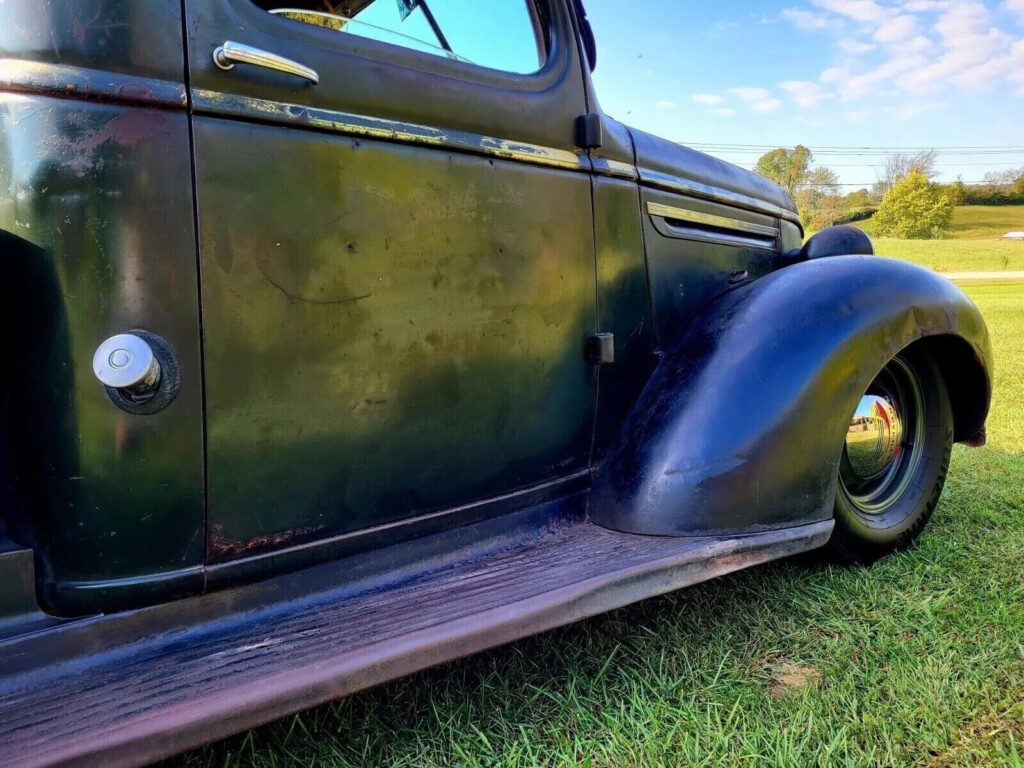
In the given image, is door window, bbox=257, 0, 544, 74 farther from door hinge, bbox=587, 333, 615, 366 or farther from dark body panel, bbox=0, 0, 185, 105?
door hinge, bbox=587, 333, 615, 366

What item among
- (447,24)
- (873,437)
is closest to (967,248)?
(873,437)

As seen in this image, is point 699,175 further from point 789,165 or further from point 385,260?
point 789,165

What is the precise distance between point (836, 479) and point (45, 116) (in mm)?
2079

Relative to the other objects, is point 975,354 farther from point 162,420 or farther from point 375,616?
point 162,420

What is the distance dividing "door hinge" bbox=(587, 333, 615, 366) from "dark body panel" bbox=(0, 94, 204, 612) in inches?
42.4

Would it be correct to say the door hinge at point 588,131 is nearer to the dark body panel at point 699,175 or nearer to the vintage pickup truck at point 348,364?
the vintage pickup truck at point 348,364

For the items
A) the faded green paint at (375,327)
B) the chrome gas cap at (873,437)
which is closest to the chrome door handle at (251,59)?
the faded green paint at (375,327)

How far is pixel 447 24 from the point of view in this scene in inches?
69.5

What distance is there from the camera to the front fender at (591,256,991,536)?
72.7 inches

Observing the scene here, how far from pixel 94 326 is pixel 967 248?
146 ft

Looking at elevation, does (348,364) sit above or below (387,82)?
below

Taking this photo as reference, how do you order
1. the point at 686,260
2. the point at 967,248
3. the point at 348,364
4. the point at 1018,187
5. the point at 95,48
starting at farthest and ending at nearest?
the point at 1018,187 < the point at 967,248 < the point at 686,260 < the point at 348,364 < the point at 95,48

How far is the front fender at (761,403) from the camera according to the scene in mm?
1846

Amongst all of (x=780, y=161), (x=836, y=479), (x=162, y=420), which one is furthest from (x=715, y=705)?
(x=780, y=161)
